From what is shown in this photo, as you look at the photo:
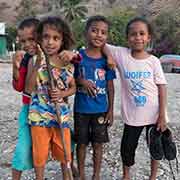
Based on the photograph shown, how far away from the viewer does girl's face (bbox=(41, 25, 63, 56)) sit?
2.74 metres

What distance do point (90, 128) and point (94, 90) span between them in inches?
13.9

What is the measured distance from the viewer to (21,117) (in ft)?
9.43

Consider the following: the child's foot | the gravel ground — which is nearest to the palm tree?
the gravel ground

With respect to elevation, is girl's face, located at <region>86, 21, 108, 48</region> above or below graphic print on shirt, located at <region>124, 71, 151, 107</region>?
above

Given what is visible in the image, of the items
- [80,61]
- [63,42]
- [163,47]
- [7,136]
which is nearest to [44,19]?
[63,42]

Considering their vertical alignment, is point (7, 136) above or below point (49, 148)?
below

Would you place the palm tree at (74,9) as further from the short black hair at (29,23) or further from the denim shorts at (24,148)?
the denim shorts at (24,148)

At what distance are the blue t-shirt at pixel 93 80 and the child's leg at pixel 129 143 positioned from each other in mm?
296

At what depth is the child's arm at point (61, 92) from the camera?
2645 mm

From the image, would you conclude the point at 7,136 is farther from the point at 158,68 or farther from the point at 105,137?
the point at 158,68

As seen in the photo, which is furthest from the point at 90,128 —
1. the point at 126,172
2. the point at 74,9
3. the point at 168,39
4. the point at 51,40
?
the point at 74,9

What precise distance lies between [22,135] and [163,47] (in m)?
32.1

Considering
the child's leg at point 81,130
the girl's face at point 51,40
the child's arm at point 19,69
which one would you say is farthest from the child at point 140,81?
the child's arm at point 19,69

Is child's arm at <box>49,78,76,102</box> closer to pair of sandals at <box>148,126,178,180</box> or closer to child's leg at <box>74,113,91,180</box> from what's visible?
child's leg at <box>74,113,91,180</box>
